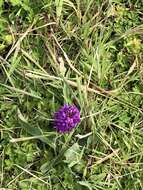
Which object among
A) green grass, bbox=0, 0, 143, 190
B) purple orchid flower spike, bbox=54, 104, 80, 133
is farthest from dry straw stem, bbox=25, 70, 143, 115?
purple orchid flower spike, bbox=54, 104, 80, 133

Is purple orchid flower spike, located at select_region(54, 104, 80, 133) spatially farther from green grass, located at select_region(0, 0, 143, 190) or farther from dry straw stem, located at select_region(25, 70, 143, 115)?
dry straw stem, located at select_region(25, 70, 143, 115)

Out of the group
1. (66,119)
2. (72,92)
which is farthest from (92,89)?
(66,119)

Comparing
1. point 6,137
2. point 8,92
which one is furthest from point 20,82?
point 6,137

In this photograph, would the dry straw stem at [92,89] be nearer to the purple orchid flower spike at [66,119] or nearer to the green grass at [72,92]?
the green grass at [72,92]

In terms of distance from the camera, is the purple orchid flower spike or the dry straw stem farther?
the dry straw stem

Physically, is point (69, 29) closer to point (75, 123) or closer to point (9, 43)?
point (9, 43)

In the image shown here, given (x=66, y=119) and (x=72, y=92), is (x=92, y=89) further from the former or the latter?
(x=66, y=119)

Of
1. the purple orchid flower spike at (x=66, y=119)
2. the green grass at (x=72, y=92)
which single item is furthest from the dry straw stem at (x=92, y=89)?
the purple orchid flower spike at (x=66, y=119)
